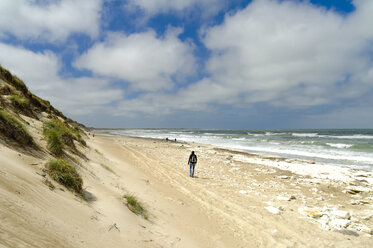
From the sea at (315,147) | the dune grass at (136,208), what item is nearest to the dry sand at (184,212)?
the dune grass at (136,208)

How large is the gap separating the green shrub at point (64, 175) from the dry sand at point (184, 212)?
0.25m

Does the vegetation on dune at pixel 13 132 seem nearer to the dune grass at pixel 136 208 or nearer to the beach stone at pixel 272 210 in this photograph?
the dune grass at pixel 136 208

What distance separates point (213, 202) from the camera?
8.30 meters

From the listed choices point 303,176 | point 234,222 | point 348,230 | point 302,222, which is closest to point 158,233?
point 234,222

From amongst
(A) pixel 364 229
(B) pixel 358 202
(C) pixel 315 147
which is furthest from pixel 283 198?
(C) pixel 315 147

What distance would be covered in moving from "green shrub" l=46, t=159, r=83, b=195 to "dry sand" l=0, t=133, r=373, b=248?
0.25m

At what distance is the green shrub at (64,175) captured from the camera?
5.11 metres

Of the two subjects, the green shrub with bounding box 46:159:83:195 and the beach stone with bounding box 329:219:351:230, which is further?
the beach stone with bounding box 329:219:351:230

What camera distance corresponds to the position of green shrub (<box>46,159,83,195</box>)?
16.8ft

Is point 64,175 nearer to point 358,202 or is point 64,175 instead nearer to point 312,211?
point 312,211

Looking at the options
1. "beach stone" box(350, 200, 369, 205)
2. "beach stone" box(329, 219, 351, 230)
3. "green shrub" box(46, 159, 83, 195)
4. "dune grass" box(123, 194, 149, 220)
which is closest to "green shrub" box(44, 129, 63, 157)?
"green shrub" box(46, 159, 83, 195)

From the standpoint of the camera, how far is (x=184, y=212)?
6.91 metres

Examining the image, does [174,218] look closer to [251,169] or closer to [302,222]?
[302,222]

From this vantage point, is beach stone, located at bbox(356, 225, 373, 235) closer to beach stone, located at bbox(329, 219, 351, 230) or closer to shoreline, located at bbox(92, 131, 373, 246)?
shoreline, located at bbox(92, 131, 373, 246)
